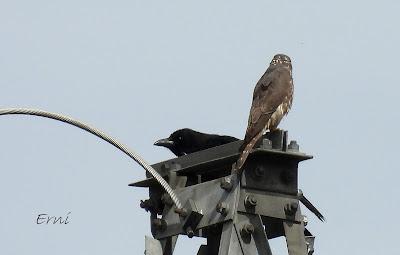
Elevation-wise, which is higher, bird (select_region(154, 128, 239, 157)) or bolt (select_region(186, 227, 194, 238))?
bird (select_region(154, 128, 239, 157))

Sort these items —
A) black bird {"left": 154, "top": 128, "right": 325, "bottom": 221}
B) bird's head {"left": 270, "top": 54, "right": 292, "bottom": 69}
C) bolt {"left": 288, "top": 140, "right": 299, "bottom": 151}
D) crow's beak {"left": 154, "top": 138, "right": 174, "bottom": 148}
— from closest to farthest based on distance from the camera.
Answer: bolt {"left": 288, "top": 140, "right": 299, "bottom": 151}
black bird {"left": 154, "top": 128, "right": 325, "bottom": 221}
crow's beak {"left": 154, "top": 138, "right": 174, "bottom": 148}
bird's head {"left": 270, "top": 54, "right": 292, "bottom": 69}

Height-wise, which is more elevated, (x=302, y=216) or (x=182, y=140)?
(x=182, y=140)

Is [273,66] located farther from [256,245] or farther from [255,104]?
[256,245]

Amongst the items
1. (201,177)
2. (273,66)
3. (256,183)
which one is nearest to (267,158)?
(256,183)

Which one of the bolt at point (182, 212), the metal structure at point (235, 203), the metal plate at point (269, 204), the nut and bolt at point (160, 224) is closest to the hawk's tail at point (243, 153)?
the metal structure at point (235, 203)

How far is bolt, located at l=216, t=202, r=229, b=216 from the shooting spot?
24.0 feet

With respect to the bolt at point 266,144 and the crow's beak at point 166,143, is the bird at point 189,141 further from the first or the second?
the bolt at point 266,144

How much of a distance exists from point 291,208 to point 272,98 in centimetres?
242

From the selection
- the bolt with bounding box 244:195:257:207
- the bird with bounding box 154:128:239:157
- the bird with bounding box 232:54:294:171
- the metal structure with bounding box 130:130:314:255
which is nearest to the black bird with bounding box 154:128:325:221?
the bird with bounding box 154:128:239:157

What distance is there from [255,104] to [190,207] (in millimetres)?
2075

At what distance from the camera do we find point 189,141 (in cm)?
893

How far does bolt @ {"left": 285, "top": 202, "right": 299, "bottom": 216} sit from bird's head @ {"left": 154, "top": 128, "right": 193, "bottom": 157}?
1.61 metres

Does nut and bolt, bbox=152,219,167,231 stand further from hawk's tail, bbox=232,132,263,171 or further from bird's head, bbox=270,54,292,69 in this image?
bird's head, bbox=270,54,292,69

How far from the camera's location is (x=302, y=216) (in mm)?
7645
